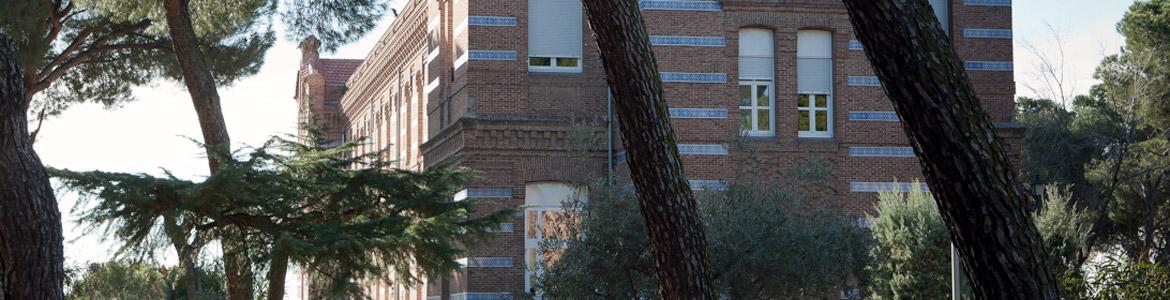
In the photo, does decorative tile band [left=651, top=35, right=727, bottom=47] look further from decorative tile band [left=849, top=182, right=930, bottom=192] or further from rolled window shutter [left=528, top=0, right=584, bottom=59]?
decorative tile band [left=849, top=182, right=930, bottom=192]

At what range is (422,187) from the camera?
25.0m

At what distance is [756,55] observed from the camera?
29844 mm

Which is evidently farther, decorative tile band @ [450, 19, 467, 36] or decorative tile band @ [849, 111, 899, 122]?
decorative tile band @ [450, 19, 467, 36]

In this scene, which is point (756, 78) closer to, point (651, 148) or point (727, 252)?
point (727, 252)

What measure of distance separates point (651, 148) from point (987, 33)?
19.8 meters

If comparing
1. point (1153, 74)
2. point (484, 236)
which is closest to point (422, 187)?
point (484, 236)

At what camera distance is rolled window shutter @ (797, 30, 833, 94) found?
29.9 m

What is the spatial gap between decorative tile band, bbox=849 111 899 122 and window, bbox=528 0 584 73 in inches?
205

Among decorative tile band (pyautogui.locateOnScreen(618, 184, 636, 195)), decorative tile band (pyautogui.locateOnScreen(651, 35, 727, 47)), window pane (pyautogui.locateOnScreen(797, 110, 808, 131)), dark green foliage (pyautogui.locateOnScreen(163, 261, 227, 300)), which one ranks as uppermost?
decorative tile band (pyautogui.locateOnScreen(651, 35, 727, 47))

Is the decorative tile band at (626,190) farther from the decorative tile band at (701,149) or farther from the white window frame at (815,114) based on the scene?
the white window frame at (815,114)

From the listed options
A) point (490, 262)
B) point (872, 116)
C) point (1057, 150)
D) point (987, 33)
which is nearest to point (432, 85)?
point (490, 262)

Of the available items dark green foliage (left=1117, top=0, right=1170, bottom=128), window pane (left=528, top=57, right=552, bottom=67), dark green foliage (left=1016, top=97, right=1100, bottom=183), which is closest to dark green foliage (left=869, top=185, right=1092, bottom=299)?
window pane (left=528, top=57, right=552, bottom=67)

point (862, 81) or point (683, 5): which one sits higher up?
point (683, 5)

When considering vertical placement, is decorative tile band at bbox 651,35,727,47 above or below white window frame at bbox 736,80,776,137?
above
